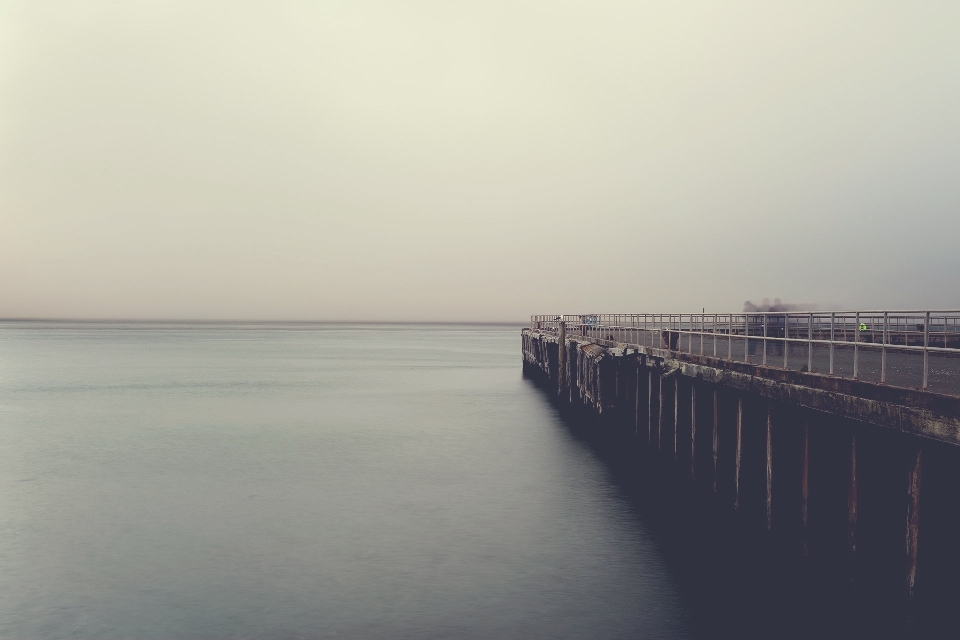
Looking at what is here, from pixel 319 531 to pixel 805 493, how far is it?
42.9ft

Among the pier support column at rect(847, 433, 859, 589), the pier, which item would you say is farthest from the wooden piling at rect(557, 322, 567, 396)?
the pier support column at rect(847, 433, 859, 589)

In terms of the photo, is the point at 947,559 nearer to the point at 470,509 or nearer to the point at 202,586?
the point at 202,586

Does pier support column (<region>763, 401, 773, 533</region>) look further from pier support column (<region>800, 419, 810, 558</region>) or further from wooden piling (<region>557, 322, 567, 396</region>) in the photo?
wooden piling (<region>557, 322, 567, 396</region>)

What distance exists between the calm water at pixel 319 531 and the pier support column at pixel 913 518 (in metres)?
5.07

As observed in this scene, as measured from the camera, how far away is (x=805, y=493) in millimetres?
14352

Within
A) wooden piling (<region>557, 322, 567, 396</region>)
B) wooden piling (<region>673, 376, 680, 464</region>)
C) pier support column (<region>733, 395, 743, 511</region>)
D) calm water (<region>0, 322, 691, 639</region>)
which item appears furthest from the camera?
wooden piling (<region>557, 322, 567, 396</region>)

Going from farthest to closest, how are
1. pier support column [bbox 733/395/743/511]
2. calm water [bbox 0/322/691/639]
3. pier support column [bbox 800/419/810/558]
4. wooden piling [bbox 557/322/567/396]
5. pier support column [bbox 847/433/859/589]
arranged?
wooden piling [bbox 557/322/567/396] → pier support column [bbox 733/395/743/511] → calm water [bbox 0/322/691/639] → pier support column [bbox 800/419/810/558] → pier support column [bbox 847/433/859/589]

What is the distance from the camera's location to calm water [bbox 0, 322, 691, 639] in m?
15.5

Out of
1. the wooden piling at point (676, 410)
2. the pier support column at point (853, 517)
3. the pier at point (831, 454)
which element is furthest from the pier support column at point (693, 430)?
the pier support column at point (853, 517)

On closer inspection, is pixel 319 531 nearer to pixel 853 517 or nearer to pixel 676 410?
pixel 676 410

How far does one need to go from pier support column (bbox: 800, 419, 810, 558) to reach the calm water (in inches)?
103

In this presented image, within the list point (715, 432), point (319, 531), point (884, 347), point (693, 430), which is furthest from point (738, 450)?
point (319, 531)

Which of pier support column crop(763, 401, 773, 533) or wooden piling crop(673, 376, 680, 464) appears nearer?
pier support column crop(763, 401, 773, 533)

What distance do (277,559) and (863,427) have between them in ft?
43.8
